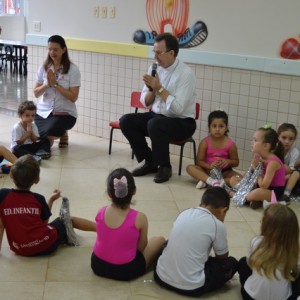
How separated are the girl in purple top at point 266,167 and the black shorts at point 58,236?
1.57 meters

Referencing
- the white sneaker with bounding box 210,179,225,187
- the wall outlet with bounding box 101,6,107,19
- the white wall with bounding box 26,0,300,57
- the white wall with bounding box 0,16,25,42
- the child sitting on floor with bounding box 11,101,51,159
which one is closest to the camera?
the white sneaker with bounding box 210,179,225,187

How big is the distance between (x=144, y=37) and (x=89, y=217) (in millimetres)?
2478

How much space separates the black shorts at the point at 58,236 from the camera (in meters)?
2.90

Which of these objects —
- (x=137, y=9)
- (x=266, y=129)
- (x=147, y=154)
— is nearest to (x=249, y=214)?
(x=266, y=129)

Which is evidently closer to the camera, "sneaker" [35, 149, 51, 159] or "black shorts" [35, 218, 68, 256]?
"black shorts" [35, 218, 68, 256]

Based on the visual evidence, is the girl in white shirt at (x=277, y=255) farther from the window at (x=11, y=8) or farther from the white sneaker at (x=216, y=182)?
the window at (x=11, y=8)

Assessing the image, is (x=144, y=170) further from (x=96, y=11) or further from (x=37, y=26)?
(x=37, y=26)

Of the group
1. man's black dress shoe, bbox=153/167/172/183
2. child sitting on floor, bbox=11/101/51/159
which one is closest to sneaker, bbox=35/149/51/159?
child sitting on floor, bbox=11/101/51/159

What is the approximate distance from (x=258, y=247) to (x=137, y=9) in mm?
3655

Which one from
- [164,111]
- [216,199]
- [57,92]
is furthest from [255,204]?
A: [57,92]

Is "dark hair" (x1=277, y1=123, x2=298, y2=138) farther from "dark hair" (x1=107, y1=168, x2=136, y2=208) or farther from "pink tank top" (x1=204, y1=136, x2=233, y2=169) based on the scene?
"dark hair" (x1=107, y1=168, x2=136, y2=208)

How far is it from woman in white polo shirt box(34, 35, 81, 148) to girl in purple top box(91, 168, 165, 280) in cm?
265

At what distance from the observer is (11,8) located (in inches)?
350

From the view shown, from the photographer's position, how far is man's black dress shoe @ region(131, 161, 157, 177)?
4562 millimetres
